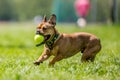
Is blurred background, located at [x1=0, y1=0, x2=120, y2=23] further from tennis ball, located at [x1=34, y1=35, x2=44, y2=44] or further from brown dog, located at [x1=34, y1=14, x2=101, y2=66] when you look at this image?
tennis ball, located at [x1=34, y1=35, x2=44, y2=44]

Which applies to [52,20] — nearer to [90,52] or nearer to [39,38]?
[39,38]

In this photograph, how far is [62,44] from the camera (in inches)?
364

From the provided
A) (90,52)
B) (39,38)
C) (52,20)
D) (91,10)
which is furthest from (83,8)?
(39,38)

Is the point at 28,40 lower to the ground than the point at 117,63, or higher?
lower

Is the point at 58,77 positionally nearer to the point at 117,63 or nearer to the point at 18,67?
the point at 18,67

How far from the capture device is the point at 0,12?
49.3 metres

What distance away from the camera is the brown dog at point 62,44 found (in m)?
8.97

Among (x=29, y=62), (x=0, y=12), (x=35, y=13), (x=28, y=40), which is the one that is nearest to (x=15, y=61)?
(x=29, y=62)

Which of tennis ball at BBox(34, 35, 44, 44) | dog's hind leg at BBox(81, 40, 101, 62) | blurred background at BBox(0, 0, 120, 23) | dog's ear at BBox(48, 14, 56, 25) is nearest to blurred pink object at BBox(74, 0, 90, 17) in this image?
blurred background at BBox(0, 0, 120, 23)

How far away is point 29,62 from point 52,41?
70cm

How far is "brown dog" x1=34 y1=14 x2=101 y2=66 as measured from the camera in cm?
897

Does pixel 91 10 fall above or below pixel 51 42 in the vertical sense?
below

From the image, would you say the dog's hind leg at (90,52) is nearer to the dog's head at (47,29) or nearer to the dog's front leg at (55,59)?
the dog's front leg at (55,59)

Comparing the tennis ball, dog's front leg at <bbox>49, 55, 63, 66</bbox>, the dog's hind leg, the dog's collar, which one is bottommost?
the dog's hind leg
